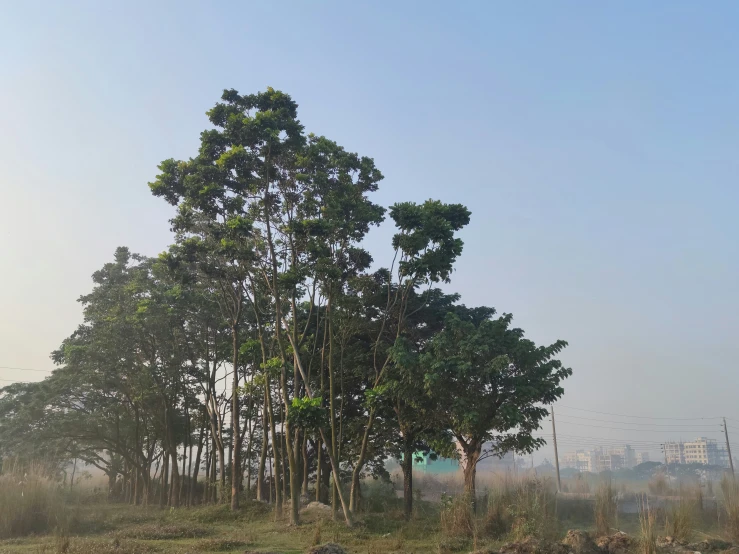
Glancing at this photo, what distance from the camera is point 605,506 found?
14.1 metres

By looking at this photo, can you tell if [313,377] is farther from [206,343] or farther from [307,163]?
[307,163]

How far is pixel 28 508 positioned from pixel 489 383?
11.5 metres

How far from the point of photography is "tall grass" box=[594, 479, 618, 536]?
43.9 ft

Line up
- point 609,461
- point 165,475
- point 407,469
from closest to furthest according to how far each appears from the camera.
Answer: point 407,469 → point 165,475 → point 609,461

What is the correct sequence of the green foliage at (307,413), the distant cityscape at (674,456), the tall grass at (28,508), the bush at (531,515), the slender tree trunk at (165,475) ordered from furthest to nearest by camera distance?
the distant cityscape at (674,456)
the slender tree trunk at (165,475)
the tall grass at (28,508)
the green foliage at (307,413)
the bush at (531,515)

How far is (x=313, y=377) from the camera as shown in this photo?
18.1 meters

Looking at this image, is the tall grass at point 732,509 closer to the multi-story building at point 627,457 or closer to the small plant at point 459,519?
the small plant at point 459,519

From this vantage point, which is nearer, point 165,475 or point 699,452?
point 165,475

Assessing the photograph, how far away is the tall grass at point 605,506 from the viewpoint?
43.9 ft

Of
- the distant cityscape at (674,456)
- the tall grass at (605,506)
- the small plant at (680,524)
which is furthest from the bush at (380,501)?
the distant cityscape at (674,456)

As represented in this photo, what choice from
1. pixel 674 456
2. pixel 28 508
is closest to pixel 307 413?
pixel 28 508

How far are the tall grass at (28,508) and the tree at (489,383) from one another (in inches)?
376

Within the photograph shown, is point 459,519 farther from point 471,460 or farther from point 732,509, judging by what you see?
point 732,509

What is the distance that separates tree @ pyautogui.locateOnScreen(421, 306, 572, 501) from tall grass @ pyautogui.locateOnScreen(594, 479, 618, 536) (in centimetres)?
190
